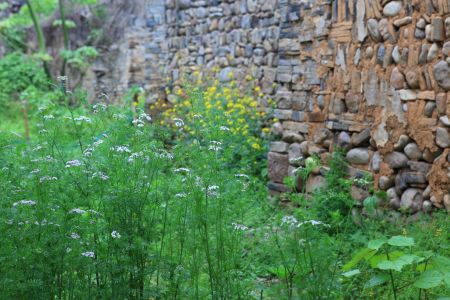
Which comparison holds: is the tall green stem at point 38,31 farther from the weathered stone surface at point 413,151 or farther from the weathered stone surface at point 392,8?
the weathered stone surface at point 413,151

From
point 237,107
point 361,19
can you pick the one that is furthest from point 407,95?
point 237,107

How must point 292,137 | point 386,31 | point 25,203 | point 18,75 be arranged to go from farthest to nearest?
point 18,75 → point 292,137 → point 386,31 → point 25,203

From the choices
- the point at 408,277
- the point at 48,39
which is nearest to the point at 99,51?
the point at 48,39

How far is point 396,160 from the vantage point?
595 cm

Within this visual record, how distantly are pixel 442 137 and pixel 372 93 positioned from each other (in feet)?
2.89

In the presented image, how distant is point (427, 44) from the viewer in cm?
563

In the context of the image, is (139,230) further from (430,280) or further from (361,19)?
(361,19)

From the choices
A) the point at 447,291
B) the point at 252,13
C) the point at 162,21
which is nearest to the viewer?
the point at 447,291

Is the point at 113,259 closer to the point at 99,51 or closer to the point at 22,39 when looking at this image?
the point at 99,51

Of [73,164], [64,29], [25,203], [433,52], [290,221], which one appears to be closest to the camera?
[25,203]

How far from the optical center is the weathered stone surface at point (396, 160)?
5.90 m

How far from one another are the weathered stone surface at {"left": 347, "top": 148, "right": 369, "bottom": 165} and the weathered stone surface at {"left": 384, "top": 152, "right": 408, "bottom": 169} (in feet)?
0.92

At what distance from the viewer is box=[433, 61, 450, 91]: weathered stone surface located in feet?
17.9

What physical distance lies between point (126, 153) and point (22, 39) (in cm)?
1403
